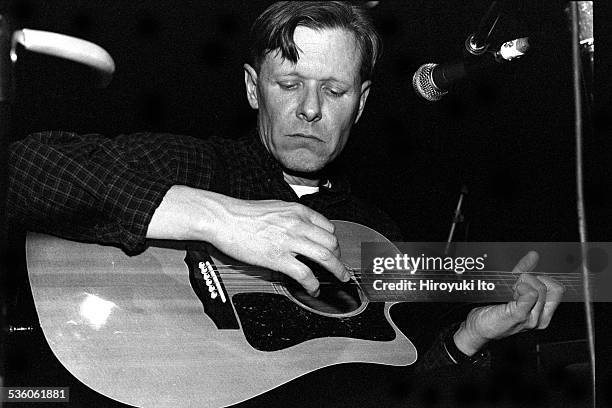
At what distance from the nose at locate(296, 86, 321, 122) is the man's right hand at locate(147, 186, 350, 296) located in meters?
0.30

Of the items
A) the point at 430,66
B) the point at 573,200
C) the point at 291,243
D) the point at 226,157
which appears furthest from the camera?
the point at 573,200

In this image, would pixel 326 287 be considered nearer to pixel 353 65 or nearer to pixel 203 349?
pixel 203 349

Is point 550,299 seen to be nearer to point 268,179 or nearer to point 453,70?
point 453,70

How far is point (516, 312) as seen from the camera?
1.10m

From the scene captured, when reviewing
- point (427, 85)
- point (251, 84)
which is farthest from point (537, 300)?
point (251, 84)

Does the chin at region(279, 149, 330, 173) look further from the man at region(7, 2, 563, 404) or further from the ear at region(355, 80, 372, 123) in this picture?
the ear at region(355, 80, 372, 123)

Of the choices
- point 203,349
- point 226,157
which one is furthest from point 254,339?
point 226,157

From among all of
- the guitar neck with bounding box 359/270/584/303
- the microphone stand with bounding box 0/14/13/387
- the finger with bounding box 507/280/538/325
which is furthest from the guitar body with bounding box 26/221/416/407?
the microphone stand with bounding box 0/14/13/387

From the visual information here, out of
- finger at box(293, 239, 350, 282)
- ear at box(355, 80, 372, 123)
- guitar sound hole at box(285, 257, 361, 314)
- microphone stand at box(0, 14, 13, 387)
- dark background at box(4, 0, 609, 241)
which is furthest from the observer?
ear at box(355, 80, 372, 123)

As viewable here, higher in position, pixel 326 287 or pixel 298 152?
pixel 298 152

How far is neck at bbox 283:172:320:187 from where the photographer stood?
127 cm

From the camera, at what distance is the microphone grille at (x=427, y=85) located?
1051mm

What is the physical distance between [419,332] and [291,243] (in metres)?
0.32

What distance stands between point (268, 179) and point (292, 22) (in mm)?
299
